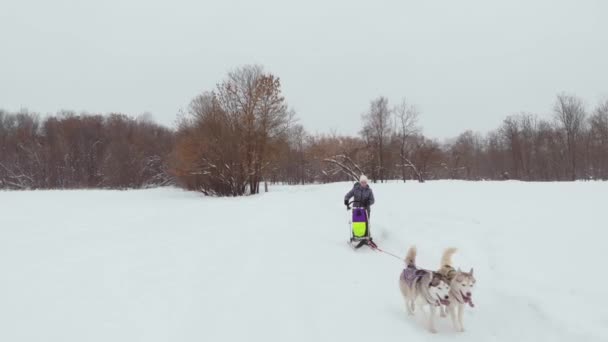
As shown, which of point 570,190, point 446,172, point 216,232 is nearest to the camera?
point 570,190

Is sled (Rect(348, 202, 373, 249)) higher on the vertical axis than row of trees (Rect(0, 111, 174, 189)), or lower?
lower

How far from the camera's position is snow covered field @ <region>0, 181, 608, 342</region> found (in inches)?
178

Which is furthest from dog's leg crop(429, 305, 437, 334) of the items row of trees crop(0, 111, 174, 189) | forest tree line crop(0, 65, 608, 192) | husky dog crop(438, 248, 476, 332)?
row of trees crop(0, 111, 174, 189)

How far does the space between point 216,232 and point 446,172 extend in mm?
61323

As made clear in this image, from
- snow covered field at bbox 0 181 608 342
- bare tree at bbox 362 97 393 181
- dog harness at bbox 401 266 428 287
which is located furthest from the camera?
bare tree at bbox 362 97 393 181

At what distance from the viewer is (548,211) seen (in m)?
8.10

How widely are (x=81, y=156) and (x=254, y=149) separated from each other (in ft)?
161

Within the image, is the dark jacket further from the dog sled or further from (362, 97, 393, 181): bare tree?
Answer: (362, 97, 393, 181): bare tree

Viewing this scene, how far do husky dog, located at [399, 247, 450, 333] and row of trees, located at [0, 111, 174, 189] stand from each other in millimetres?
55417

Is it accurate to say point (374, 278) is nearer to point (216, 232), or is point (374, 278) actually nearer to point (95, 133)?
point (216, 232)

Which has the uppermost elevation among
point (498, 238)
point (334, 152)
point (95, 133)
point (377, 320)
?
point (95, 133)

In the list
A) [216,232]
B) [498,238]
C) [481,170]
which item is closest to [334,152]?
[481,170]

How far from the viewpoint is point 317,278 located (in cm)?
676

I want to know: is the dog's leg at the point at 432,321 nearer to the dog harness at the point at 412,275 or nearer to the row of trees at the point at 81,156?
the dog harness at the point at 412,275
